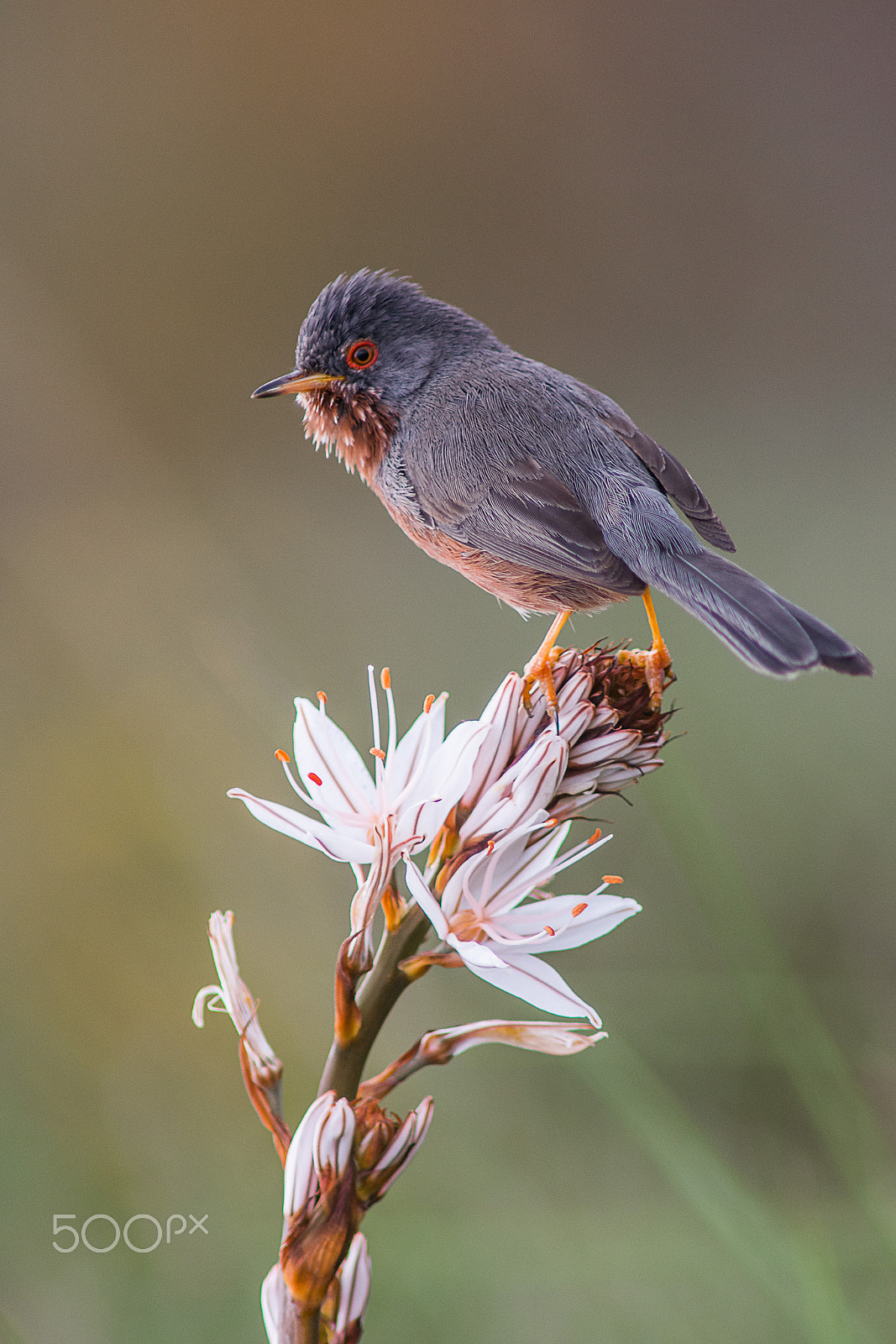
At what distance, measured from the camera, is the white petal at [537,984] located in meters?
1.08

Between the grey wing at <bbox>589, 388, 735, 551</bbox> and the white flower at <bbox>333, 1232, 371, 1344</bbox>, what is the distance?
142 cm

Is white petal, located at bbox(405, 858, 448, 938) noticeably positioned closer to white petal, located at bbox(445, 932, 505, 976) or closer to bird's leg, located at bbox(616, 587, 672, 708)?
white petal, located at bbox(445, 932, 505, 976)

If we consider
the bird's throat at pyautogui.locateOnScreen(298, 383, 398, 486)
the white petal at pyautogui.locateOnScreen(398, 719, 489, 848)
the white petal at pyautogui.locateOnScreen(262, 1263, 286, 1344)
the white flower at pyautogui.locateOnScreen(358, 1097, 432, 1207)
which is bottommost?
the white petal at pyautogui.locateOnScreen(262, 1263, 286, 1344)

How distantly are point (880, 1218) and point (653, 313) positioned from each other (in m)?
5.18

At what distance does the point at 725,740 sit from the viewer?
143 inches

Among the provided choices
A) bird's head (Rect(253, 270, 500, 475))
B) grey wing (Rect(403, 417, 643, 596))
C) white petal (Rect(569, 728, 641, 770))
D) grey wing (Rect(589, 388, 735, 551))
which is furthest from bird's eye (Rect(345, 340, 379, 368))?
white petal (Rect(569, 728, 641, 770))

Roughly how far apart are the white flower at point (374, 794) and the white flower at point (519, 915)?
2.1 inches

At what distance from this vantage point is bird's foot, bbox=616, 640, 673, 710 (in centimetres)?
136

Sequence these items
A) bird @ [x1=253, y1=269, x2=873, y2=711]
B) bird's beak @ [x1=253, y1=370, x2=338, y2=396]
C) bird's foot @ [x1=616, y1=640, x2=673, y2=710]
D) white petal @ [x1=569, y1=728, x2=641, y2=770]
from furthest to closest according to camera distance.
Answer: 1. bird's beak @ [x1=253, y1=370, x2=338, y2=396]
2. bird @ [x1=253, y1=269, x2=873, y2=711]
3. bird's foot @ [x1=616, y1=640, x2=673, y2=710]
4. white petal @ [x1=569, y1=728, x2=641, y2=770]

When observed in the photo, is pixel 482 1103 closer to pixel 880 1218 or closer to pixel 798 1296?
pixel 798 1296

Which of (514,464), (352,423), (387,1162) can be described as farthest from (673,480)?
(387,1162)

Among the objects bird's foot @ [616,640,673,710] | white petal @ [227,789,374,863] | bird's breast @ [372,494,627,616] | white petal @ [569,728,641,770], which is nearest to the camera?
white petal @ [227,789,374,863]

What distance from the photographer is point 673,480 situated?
202 cm

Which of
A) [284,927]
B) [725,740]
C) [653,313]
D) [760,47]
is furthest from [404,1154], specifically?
[760,47]
